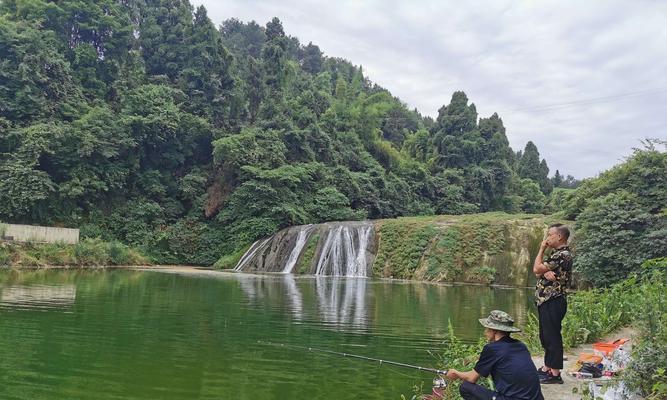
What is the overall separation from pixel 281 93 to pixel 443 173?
48.4 ft

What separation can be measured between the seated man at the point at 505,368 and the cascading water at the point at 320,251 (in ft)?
73.9

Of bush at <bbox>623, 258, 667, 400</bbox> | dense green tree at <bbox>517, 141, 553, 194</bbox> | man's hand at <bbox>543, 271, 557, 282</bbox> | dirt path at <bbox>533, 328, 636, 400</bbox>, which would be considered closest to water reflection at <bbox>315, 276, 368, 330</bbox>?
dirt path at <bbox>533, 328, 636, 400</bbox>

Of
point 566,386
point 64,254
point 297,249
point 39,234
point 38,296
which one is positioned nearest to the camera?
point 566,386

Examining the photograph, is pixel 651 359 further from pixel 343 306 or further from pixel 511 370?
pixel 343 306

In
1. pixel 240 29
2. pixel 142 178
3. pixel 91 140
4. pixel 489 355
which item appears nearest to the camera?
pixel 489 355

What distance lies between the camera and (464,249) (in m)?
25.3

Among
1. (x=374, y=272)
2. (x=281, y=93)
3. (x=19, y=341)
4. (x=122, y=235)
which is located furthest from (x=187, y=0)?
(x=19, y=341)

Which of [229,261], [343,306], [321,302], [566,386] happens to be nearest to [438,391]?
[566,386]

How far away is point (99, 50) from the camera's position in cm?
3838

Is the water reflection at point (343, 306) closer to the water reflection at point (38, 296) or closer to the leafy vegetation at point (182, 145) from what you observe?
the water reflection at point (38, 296)

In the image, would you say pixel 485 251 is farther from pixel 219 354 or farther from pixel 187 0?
pixel 187 0

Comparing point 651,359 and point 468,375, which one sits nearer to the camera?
point 468,375

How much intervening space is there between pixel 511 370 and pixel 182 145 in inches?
1357

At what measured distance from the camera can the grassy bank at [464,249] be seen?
24.1 m
